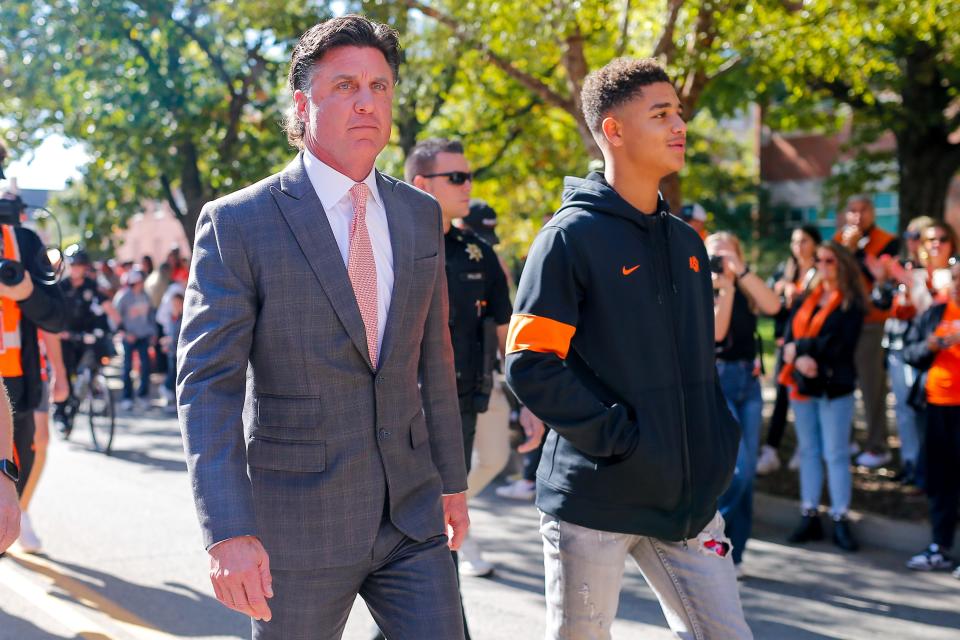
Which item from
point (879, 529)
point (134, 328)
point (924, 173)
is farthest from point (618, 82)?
point (134, 328)

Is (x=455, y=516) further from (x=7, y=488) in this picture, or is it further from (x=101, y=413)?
(x=101, y=413)

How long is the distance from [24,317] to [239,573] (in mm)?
3766

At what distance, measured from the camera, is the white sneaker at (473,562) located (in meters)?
6.46

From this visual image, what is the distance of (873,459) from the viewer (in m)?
9.52

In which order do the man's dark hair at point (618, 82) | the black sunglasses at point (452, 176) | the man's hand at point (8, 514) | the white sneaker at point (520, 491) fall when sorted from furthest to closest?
the white sneaker at point (520, 491)
the black sunglasses at point (452, 176)
the man's dark hair at point (618, 82)
the man's hand at point (8, 514)

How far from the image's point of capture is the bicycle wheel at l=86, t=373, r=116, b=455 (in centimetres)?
1135

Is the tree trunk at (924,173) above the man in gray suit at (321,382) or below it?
above

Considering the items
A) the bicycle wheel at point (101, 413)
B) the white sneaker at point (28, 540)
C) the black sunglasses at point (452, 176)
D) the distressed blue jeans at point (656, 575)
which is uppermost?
the black sunglasses at point (452, 176)

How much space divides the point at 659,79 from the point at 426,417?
1.31 meters

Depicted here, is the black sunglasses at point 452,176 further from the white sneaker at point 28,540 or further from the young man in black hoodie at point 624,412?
the white sneaker at point 28,540

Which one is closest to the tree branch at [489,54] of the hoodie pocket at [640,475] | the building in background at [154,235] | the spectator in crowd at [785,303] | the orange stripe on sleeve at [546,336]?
the spectator in crowd at [785,303]

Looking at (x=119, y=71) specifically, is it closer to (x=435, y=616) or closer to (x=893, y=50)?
(x=893, y=50)

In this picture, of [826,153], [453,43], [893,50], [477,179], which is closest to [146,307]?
[477,179]

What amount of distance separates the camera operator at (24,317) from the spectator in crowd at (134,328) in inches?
394
